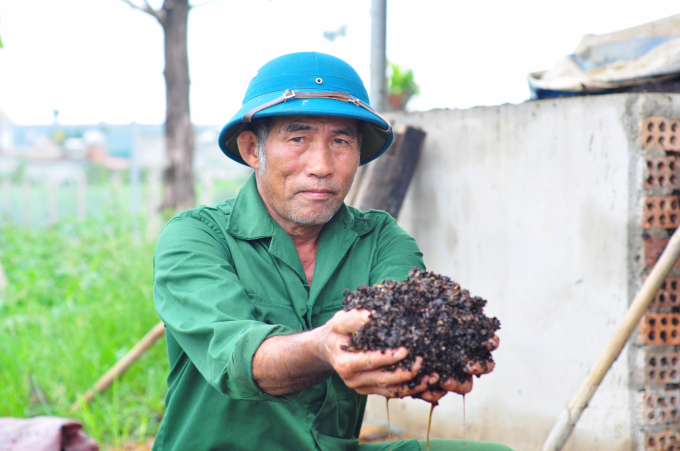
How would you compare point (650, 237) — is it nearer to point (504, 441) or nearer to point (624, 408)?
point (624, 408)

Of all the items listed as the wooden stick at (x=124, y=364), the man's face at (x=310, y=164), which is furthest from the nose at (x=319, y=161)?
the wooden stick at (x=124, y=364)

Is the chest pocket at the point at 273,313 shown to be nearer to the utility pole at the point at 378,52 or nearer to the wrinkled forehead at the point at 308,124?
the wrinkled forehead at the point at 308,124

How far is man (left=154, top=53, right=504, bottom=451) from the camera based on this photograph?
185 centimetres

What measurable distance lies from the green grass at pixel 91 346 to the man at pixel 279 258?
201 centimetres

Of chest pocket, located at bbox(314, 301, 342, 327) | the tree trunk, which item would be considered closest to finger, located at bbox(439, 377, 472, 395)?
chest pocket, located at bbox(314, 301, 342, 327)

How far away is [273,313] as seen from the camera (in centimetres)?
210

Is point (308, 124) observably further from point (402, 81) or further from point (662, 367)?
point (402, 81)

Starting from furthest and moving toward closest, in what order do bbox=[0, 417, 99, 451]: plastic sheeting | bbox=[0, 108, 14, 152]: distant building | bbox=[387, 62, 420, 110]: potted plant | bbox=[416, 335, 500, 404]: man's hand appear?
bbox=[0, 108, 14, 152]: distant building → bbox=[387, 62, 420, 110]: potted plant → bbox=[0, 417, 99, 451]: plastic sheeting → bbox=[416, 335, 500, 404]: man's hand

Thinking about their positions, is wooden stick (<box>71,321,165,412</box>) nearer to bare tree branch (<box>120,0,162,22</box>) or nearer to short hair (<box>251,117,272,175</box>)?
short hair (<box>251,117,272,175</box>)

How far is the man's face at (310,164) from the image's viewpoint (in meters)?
2.13

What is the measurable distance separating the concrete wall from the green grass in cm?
171

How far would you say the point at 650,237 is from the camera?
Result: 2.99m

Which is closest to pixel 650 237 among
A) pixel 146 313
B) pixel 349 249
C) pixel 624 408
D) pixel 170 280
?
pixel 624 408

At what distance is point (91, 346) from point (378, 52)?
290 cm
